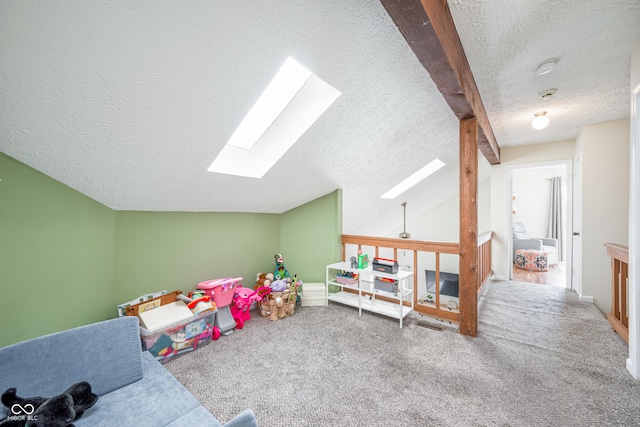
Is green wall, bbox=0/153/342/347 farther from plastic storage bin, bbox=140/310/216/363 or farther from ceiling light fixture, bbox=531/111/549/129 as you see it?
ceiling light fixture, bbox=531/111/549/129

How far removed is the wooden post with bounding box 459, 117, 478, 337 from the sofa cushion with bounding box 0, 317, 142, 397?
258 centimetres

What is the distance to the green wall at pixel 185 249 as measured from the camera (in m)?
2.17

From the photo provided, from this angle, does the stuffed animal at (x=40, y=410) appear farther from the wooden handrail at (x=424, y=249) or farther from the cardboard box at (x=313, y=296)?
the wooden handrail at (x=424, y=249)

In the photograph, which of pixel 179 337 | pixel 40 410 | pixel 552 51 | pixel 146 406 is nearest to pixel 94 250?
pixel 179 337

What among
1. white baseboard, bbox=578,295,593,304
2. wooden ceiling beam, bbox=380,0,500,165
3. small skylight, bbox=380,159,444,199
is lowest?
white baseboard, bbox=578,295,593,304

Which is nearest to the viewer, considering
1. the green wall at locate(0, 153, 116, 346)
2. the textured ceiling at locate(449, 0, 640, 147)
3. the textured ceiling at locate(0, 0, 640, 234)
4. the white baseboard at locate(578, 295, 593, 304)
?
the textured ceiling at locate(0, 0, 640, 234)

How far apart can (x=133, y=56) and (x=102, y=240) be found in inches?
62.2

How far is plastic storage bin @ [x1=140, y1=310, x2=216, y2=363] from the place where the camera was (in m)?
1.88

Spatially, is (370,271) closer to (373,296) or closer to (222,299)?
(373,296)

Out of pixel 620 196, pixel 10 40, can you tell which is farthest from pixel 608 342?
pixel 10 40

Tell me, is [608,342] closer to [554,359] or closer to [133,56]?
[554,359]

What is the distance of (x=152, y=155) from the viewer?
5.39 feet

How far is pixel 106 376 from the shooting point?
3.99ft

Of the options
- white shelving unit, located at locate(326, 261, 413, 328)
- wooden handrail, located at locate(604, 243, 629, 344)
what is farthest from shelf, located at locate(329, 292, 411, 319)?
wooden handrail, located at locate(604, 243, 629, 344)
